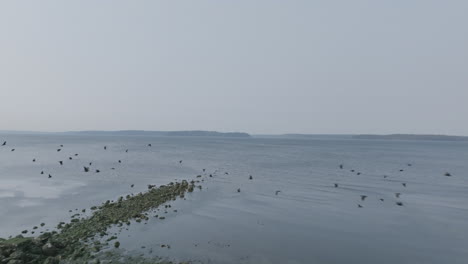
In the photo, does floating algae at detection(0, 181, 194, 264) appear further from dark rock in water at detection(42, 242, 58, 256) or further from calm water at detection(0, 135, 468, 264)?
calm water at detection(0, 135, 468, 264)

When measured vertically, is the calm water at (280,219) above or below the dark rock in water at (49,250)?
below

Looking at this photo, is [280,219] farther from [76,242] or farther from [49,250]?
[49,250]

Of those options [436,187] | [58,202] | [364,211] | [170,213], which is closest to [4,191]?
[58,202]

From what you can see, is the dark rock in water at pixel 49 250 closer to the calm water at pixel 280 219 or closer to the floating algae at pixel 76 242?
the floating algae at pixel 76 242

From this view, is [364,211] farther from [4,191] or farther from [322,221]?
[4,191]

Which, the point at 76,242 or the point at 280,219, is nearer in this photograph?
the point at 76,242

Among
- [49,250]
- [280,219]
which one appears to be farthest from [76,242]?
[280,219]

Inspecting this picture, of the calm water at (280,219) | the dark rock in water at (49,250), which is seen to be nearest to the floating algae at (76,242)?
the dark rock in water at (49,250)

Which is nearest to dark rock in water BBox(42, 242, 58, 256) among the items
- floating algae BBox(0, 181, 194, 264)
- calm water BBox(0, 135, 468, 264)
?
floating algae BBox(0, 181, 194, 264)

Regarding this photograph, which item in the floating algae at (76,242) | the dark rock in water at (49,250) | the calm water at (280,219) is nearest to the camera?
the floating algae at (76,242)
